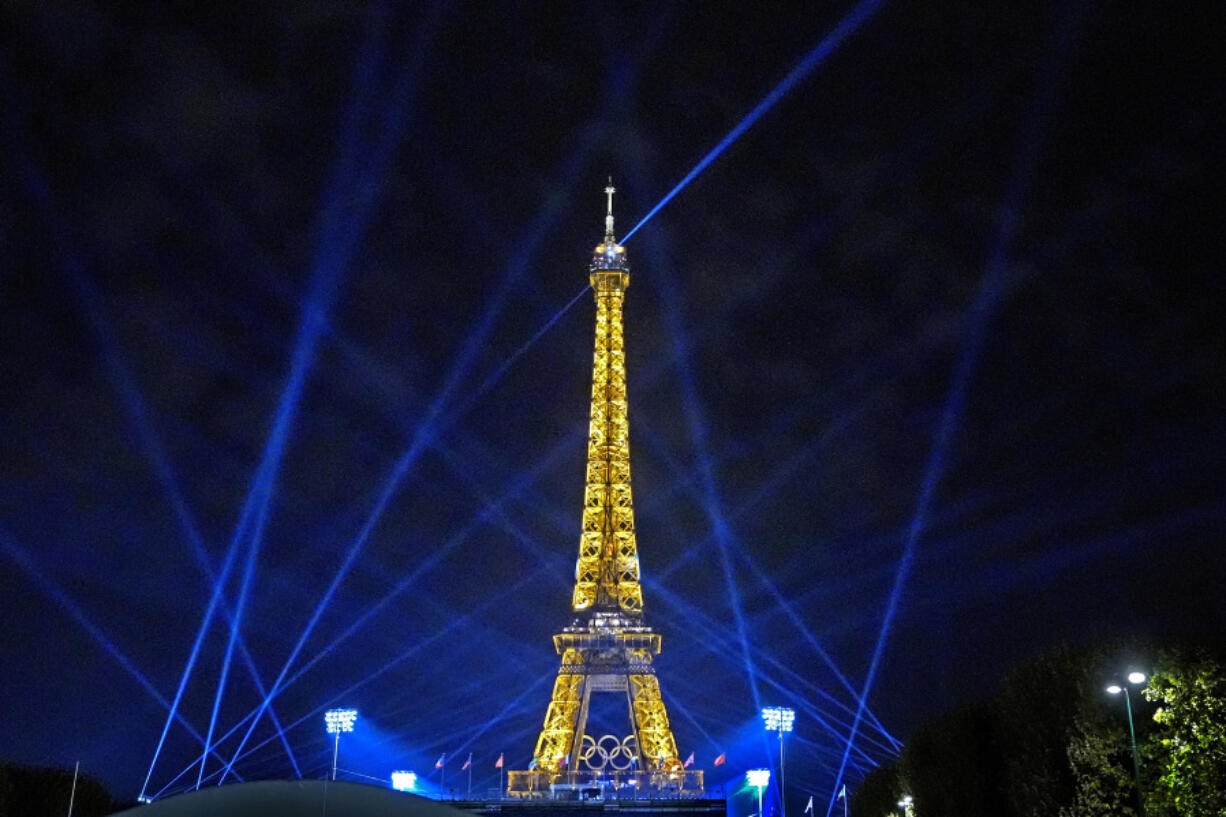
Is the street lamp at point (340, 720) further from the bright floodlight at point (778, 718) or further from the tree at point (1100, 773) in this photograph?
the tree at point (1100, 773)

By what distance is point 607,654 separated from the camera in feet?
309

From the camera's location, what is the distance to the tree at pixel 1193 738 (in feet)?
114

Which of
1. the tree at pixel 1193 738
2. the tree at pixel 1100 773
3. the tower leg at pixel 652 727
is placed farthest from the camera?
the tower leg at pixel 652 727

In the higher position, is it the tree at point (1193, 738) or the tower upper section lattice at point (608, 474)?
the tower upper section lattice at point (608, 474)

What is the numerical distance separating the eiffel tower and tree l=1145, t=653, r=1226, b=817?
56.0 meters

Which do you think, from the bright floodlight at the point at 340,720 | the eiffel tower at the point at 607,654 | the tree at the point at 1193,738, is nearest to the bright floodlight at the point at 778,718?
the eiffel tower at the point at 607,654

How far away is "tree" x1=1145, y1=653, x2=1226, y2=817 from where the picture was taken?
34.7m

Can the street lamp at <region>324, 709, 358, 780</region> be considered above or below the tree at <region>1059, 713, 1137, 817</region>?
above

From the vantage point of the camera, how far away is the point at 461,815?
16438 millimetres

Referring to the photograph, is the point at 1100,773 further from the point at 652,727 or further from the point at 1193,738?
the point at 652,727

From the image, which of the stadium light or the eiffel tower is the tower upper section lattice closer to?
the eiffel tower

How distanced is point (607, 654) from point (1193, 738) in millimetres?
61498

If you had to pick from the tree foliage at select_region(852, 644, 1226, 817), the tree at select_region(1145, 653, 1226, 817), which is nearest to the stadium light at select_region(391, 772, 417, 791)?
the tree foliage at select_region(852, 644, 1226, 817)

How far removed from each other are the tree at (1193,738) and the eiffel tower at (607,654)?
5600 cm
